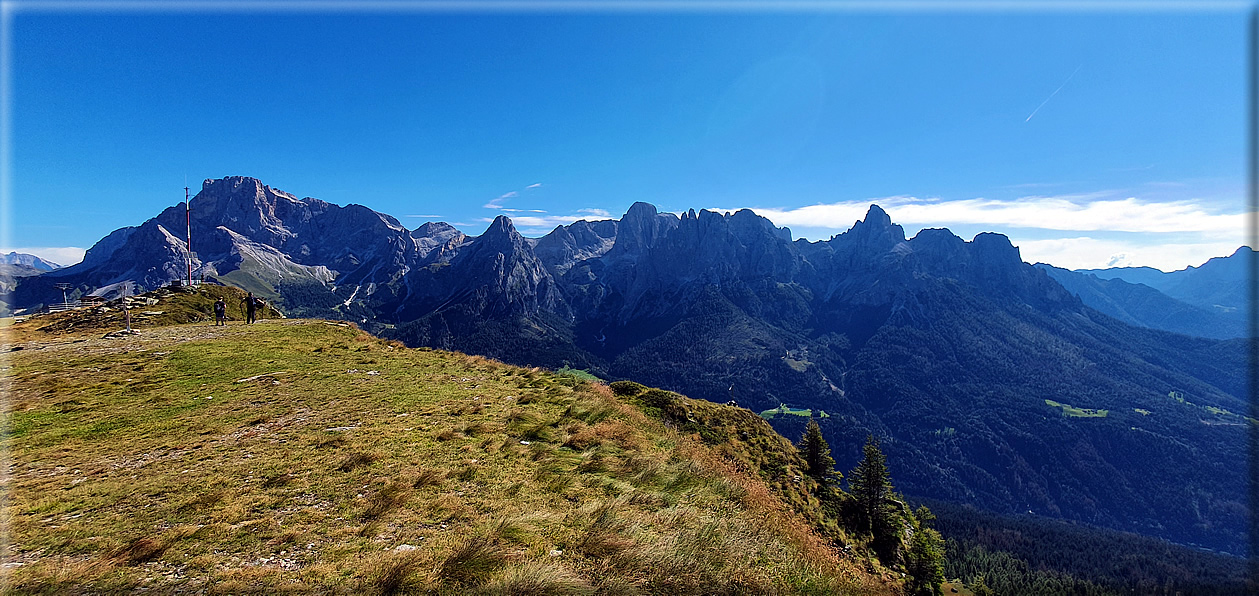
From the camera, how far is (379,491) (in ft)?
32.2

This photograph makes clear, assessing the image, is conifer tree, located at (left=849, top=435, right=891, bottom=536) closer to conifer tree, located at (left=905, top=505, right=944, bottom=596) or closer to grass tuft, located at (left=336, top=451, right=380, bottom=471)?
conifer tree, located at (left=905, top=505, right=944, bottom=596)

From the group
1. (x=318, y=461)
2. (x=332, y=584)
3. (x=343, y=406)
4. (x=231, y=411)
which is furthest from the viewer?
(x=343, y=406)

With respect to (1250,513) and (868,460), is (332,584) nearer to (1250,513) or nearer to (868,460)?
(1250,513)

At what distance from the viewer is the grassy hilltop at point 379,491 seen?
7.12 metres

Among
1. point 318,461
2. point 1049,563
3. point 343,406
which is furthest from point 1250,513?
point 1049,563

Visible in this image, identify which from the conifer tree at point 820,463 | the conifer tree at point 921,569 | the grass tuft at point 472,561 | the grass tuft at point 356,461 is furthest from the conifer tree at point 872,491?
the grass tuft at point 356,461

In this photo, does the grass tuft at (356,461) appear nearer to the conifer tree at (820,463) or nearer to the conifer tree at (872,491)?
the conifer tree at (820,463)

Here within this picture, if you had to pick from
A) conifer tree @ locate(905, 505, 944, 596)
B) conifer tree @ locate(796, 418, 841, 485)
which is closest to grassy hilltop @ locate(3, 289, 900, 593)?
conifer tree @ locate(905, 505, 944, 596)

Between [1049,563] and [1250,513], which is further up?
[1250,513]

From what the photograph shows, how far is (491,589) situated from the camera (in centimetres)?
676

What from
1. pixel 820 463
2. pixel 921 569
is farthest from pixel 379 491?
pixel 921 569

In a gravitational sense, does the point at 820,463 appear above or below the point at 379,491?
below

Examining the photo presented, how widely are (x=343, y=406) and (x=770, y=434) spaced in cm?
2134

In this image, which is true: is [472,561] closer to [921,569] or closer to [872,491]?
[921,569]
